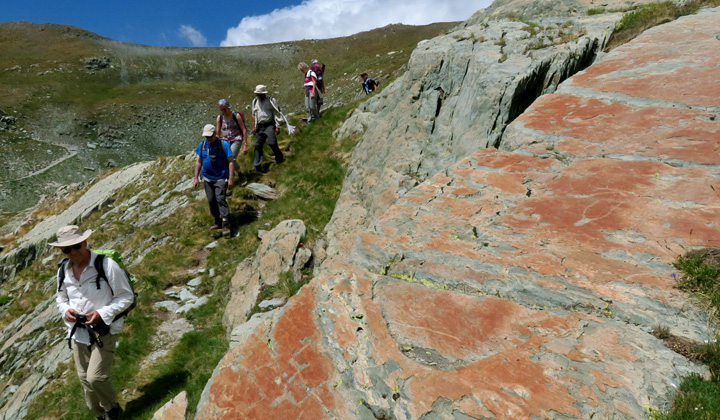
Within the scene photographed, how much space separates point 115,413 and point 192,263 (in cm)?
509

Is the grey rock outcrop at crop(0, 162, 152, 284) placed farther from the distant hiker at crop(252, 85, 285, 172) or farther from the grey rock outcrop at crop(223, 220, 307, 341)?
the grey rock outcrop at crop(223, 220, 307, 341)

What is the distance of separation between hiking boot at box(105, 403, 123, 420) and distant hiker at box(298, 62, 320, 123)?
46.1 feet

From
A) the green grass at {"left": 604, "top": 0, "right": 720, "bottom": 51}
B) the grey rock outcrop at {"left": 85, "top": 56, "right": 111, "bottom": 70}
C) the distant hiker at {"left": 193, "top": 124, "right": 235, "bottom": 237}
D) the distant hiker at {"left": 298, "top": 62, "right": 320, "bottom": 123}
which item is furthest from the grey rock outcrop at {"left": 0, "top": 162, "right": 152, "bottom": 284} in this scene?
the grey rock outcrop at {"left": 85, "top": 56, "right": 111, "bottom": 70}

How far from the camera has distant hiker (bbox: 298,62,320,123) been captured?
17.5 m

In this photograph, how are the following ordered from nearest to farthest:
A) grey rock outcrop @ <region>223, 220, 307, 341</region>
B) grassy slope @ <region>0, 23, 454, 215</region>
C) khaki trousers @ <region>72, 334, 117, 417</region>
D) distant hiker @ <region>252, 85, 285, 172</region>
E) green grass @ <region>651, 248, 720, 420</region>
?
1. green grass @ <region>651, 248, 720, 420</region>
2. khaki trousers @ <region>72, 334, 117, 417</region>
3. grey rock outcrop @ <region>223, 220, 307, 341</region>
4. distant hiker @ <region>252, 85, 285, 172</region>
5. grassy slope @ <region>0, 23, 454, 215</region>

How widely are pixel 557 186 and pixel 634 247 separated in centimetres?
129

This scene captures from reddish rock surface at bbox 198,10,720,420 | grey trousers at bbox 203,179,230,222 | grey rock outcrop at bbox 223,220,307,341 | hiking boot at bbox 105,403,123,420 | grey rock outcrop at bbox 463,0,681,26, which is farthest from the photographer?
grey trousers at bbox 203,179,230,222

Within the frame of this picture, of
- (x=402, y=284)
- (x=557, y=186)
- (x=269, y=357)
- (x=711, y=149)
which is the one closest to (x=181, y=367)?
(x=269, y=357)

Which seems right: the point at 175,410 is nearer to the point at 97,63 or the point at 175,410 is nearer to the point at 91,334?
the point at 91,334

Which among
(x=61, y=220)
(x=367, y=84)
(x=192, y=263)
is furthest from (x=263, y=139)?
(x=367, y=84)

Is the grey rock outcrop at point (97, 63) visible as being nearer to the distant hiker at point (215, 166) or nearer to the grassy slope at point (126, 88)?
the grassy slope at point (126, 88)

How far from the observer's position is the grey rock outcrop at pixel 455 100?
7910 millimetres

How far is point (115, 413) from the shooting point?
602 centimetres

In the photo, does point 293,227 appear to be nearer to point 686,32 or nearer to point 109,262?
point 109,262
